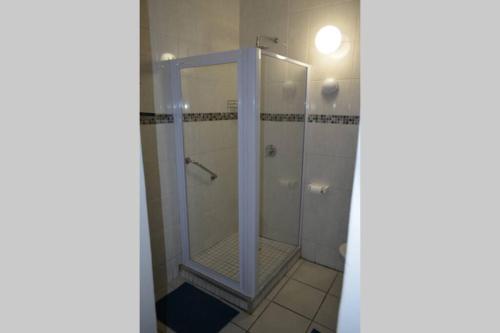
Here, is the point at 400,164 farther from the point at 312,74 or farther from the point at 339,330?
the point at 312,74

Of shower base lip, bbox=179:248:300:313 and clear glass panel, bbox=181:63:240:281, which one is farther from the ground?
clear glass panel, bbox=181:63:240:281

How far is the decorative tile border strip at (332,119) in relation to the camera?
2.01 meters

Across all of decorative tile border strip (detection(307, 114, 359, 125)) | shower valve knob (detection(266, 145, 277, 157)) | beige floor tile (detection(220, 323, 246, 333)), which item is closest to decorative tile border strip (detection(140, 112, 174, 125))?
shower valve knob (detection(266, 145, 277, 157))

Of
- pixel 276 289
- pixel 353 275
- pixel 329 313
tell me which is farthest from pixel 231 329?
pixel 353 275

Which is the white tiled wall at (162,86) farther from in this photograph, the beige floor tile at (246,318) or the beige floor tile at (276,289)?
the beige floor tile at (276,289)


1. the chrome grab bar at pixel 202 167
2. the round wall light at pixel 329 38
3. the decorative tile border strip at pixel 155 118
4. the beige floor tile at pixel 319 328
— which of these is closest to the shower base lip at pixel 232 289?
the beige floor tile at pixel 319 328

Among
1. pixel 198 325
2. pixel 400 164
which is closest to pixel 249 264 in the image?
pixel 198 325

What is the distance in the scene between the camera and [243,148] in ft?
5.55

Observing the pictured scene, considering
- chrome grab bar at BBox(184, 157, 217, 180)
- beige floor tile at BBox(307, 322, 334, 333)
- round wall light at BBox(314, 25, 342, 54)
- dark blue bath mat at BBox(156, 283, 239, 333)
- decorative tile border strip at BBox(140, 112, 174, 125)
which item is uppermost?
round wall light at BBox(314, 25, 342, 54)

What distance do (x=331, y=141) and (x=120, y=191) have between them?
197cm

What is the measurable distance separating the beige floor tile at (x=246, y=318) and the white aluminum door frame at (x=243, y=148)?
5.4 inches

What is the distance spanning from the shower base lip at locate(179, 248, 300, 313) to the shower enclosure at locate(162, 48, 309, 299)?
0.07 feet

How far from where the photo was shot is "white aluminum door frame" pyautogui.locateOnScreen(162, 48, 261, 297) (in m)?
1.58

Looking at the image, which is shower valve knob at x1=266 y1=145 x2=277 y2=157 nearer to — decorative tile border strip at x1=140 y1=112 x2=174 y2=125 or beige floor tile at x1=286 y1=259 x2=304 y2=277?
decorative tile border strip at x1=140 y1=112 x2=174 y2=125
